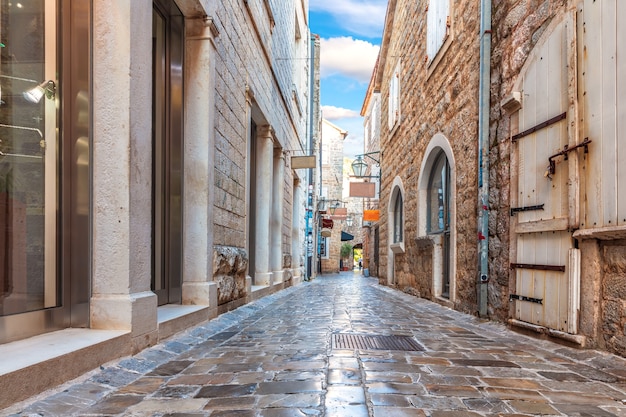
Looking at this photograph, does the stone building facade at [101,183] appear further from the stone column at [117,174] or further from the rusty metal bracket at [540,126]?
the rusty metal bracket at [540,126]

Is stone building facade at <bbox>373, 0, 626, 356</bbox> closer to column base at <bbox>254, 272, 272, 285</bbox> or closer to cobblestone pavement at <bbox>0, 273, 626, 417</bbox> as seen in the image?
cobblestone pavement at <bbox>0, 273, 626, 417</bbox>

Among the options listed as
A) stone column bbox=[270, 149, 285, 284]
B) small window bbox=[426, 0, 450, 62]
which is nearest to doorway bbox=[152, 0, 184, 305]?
small window bbox=[426, 0, 450, 62]

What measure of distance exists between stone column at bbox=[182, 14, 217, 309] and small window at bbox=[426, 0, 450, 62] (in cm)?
375

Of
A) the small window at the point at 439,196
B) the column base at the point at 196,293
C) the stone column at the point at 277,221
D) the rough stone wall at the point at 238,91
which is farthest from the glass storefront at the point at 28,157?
the stone column at the point at 277,221

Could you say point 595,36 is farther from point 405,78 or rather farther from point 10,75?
point 405,78

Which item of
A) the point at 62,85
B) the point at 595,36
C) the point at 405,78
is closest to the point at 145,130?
the point at 62,85

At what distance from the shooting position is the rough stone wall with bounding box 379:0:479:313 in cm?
568

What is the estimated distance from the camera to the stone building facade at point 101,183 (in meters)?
2.62

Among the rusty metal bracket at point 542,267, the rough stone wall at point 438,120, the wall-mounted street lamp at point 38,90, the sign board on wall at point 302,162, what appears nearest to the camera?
the wall-mounted street lamp at point 38,90

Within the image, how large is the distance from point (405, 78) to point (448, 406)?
29.4 ft

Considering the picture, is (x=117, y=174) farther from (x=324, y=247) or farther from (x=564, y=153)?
(x=324, y=247)

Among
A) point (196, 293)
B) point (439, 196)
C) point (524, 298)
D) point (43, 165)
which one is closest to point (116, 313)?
point (43, 165)

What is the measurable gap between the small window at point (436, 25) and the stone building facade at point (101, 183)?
12.2 feet

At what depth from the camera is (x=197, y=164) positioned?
15.1 feet
